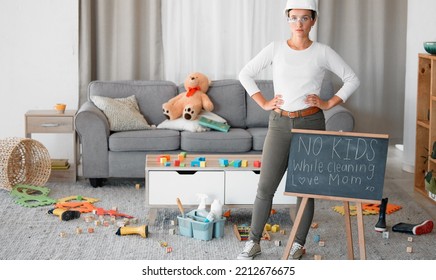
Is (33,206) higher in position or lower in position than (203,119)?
lower

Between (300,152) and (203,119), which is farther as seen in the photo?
(203,119)

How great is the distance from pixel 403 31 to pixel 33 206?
147 inches

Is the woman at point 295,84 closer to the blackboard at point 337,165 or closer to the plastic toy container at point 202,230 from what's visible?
the blackboard at point 337,165

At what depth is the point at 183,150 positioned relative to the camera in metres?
6.25

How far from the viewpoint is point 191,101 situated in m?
6.50

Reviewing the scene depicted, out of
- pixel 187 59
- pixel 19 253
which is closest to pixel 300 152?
pixel 19 253

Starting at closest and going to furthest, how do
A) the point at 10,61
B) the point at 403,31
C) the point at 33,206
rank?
the point at 33,206
the point at 10,61
the point at 403,31

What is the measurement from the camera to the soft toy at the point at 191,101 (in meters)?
6.44

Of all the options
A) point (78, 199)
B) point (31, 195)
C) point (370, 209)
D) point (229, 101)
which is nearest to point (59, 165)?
point (31, 195)

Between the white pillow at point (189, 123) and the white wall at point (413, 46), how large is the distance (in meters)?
1.49

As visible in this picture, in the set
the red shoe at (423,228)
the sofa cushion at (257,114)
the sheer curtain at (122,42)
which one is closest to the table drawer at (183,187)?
the red shoe at (423,228)

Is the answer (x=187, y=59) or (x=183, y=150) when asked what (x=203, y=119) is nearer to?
(x=183, y=150)

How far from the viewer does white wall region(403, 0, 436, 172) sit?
21.0 ft

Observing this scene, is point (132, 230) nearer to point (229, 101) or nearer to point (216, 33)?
point (229, 101)
